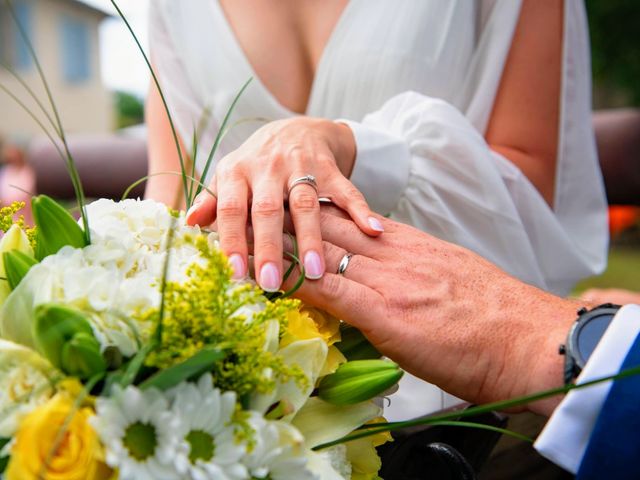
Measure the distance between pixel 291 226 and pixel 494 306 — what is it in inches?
9.9

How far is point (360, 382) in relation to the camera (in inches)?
23.0

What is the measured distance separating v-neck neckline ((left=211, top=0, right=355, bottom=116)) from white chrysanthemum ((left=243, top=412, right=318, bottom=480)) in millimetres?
1160

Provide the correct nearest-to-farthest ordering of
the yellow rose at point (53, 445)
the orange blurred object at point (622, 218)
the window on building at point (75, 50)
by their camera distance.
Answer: the yellow rose at point (53, 445)
the orange blurred object at point (622, 218)
the window on building at point (75, 50)

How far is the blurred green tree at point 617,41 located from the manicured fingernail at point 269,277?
32.3ft

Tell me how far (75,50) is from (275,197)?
19499 millimetres

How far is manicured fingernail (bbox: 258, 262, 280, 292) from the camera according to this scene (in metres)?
0.69

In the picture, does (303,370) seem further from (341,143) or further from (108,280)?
(341,143)

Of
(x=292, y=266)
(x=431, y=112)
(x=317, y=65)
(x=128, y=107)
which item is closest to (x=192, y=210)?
(x=292, y=266)

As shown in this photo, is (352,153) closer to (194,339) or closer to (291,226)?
(291,226)

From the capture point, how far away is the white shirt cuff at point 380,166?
3.88 feet

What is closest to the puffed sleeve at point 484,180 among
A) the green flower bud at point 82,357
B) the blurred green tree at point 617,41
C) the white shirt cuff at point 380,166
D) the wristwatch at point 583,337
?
the white shirt cuff at point 380,166

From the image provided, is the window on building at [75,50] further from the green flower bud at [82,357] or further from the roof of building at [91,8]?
the green flower bud at [82,357]

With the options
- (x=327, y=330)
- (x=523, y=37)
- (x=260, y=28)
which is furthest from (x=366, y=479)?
(x=260, y=28)

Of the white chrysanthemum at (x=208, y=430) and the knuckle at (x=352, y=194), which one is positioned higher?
the white chrysanthemum at (x=208, y=430)
